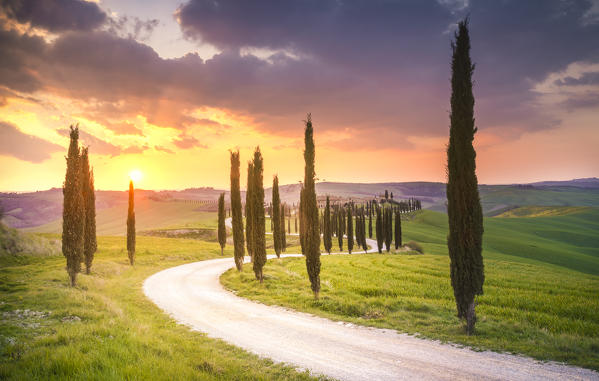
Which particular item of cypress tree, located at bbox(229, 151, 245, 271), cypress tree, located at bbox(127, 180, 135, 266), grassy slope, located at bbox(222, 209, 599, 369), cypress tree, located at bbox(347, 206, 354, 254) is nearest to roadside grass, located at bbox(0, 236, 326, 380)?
grassy slope, located at bbox(222, 209, 599, 369)

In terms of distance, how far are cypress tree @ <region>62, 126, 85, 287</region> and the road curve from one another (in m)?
9.79

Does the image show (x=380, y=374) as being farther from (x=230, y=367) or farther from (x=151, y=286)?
(x=151, y=286)

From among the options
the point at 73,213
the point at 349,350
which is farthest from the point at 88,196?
the point at 349,350

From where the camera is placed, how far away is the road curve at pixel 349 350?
26.6 feet

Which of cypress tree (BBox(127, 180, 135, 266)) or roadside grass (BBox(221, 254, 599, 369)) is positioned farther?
cypress tree (BBox(127, 180, 135, 266))

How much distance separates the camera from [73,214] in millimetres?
22109

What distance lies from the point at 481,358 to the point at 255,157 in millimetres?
21553

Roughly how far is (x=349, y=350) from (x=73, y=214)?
22.5 metres

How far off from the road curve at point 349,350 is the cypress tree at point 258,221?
6.77 m

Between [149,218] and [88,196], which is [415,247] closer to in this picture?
[88,196]

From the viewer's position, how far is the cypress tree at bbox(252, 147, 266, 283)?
23391 mm

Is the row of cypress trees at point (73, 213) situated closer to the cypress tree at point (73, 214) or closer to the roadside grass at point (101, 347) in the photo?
the cypress tree at point (73, 214)

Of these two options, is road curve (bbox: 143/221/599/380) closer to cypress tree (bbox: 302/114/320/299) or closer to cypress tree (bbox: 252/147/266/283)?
cypress tree (bbox: 302/114/320/299)

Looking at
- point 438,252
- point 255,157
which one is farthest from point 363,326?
point 438,252
